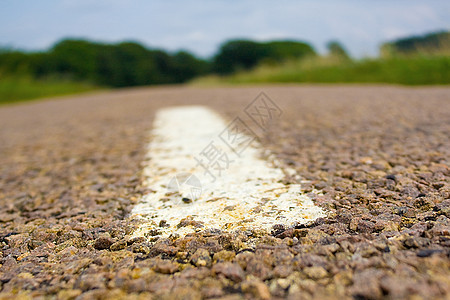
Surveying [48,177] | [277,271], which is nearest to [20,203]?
[48,177]

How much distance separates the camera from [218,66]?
27.8 m

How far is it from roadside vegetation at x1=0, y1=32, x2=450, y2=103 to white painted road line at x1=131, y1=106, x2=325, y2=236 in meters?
7.69

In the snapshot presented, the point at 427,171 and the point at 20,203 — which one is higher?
the point at 427,171

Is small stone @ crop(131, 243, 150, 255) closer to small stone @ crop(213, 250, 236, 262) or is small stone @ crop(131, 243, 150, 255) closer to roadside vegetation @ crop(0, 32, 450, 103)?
small stone @ crop(213, 250, 236, 262)

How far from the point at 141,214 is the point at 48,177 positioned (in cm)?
105

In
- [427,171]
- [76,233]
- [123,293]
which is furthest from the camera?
[427,171]

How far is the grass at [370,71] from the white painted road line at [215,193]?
769 centimetres

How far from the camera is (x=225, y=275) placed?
0.93 meters

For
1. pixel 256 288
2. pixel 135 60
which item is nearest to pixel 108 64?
pixel 135 60

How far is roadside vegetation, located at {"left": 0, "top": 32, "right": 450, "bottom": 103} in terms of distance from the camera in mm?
9898

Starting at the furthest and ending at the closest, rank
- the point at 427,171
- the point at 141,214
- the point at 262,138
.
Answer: the point at 262,138 → the point at 427,171 → the point at 141,214

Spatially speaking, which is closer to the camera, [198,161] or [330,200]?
[330,200]

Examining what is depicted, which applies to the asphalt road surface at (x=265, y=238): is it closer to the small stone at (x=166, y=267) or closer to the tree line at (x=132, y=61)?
the small stone at (x=166, y=267)

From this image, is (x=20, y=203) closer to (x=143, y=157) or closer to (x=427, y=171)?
(x=143, y=157)
